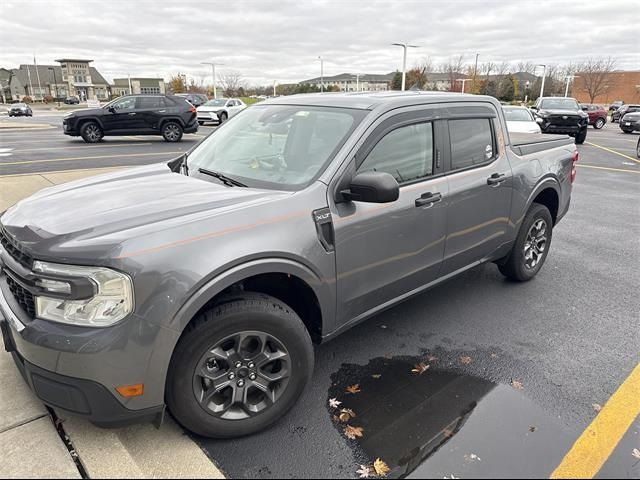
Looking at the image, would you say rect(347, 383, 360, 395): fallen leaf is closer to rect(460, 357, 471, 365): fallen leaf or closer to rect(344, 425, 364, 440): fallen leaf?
rect(344, 425, 364, 440): fallen leaf

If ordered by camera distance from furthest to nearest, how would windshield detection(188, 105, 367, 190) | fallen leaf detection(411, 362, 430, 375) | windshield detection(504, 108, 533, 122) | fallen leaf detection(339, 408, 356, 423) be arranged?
windshield detection(504, 108, 533, 122)
fallen leaf detection(411, 362, 430, 375)
windshield detection(188, 105, 367, 190)
fallen leaf detection(339, 408, 356, 423)

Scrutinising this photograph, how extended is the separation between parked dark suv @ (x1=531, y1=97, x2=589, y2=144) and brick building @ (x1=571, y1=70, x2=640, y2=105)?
68.8m

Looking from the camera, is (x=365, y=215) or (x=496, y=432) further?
(x=365, y=215)

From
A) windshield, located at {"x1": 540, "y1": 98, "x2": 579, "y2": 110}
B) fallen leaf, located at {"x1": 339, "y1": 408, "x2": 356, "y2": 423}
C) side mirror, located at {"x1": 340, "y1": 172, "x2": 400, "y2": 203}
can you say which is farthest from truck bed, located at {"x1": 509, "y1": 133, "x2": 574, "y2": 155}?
windshield, located at {"x1": 540, "y1": 98, "x2": 579, "y2": 110}

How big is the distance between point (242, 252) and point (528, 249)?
132 inches

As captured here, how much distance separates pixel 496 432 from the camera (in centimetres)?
257

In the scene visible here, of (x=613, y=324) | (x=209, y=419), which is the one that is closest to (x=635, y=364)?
(x=613, y=324)

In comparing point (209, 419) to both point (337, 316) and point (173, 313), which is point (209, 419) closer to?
point (173, 313)

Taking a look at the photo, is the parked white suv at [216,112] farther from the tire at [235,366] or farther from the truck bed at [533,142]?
the tire at [235,366]

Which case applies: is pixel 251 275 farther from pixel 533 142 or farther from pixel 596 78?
pixel 596 78

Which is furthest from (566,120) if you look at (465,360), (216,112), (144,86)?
(144,86)

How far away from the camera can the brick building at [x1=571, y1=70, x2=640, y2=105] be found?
7919 cm

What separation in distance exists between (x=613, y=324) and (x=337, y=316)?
100 inches

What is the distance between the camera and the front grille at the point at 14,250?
7.46 ft
